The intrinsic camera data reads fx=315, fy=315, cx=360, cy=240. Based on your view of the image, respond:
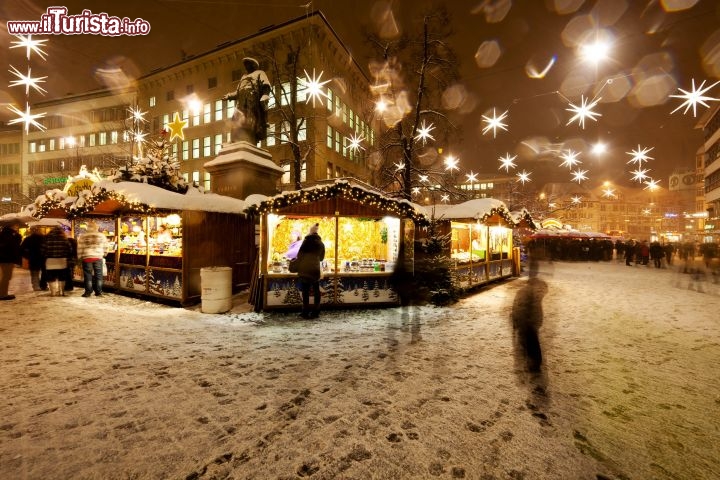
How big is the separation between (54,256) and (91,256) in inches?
38.2

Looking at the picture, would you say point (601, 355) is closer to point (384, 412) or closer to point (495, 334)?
point (495, 334)

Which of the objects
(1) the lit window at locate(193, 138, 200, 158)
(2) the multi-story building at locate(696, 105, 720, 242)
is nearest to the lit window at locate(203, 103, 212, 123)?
(1) the lit window at locate(193, 138, 200, 158)

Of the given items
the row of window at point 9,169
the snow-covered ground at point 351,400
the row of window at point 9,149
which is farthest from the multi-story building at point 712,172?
the row of window at point 9,149

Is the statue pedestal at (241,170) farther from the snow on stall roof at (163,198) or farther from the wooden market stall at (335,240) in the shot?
the wooden market stall at (335,240)

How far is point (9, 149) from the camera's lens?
2036 inches

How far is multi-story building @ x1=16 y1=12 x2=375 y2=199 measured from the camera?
85.5ft

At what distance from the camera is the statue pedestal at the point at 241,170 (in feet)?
37.8

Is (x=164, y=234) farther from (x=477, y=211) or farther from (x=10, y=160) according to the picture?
(x=10, y=160)

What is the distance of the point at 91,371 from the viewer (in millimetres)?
4613

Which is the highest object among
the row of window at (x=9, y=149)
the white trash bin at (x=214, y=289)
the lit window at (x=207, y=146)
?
the row of window at (x=9, y=149)

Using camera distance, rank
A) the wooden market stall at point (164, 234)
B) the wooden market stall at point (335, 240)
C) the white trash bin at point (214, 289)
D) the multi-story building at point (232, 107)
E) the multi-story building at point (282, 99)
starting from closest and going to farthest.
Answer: the white trash bin at point (214, 289) → the wooden market stall at point (335, 240) → the wooden market stall at point (164, 234) → the multi-story building at point (232, 107) → the multi-story building at point (282, 99)

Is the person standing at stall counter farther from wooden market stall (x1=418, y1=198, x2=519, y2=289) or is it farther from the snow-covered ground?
wooden market stall (x1=418, y1=198, x2=519, y2=289)

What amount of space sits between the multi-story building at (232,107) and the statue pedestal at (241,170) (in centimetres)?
763

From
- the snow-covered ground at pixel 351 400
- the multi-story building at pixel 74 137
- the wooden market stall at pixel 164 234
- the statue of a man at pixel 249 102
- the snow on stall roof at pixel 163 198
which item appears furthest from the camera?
the multi-story building at pixel 74 137
